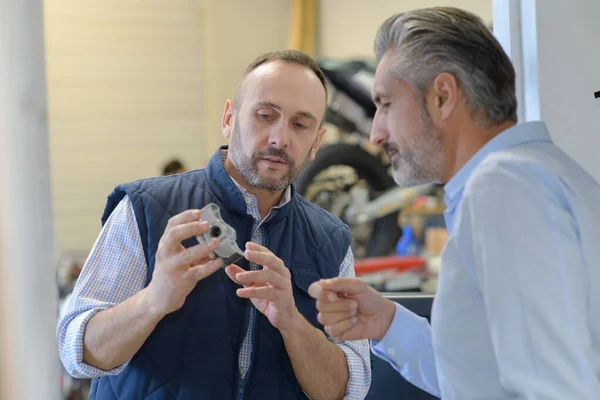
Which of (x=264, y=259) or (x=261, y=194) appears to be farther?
(x=261, y=194)

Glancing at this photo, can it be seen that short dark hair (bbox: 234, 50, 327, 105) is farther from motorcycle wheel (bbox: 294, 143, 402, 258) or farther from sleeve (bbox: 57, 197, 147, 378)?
motorcycle wheel (bbox: 294, 143, 402, 258)

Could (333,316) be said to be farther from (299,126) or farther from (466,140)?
(299,126)

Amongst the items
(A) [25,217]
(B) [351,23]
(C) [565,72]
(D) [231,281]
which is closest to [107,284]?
(D) [231,281]

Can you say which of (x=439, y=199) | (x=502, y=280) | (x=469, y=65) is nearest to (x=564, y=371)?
(x=502, y=280)

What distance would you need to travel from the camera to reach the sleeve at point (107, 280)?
58.4 inches

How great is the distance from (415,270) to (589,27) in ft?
9.13

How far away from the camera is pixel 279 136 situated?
1.61 meters

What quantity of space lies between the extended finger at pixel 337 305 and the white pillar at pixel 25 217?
1.57 m

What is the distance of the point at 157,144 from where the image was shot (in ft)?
21.2

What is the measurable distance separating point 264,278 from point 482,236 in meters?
0.48

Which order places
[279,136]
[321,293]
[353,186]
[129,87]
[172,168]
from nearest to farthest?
[321,293] → [279,136] → [353,186] → [172,168] → [129,87]

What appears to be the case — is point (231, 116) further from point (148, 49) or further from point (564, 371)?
point (148, 49)

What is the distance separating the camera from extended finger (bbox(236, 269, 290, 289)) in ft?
4.41

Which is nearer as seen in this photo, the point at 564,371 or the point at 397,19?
the point at 564,371
